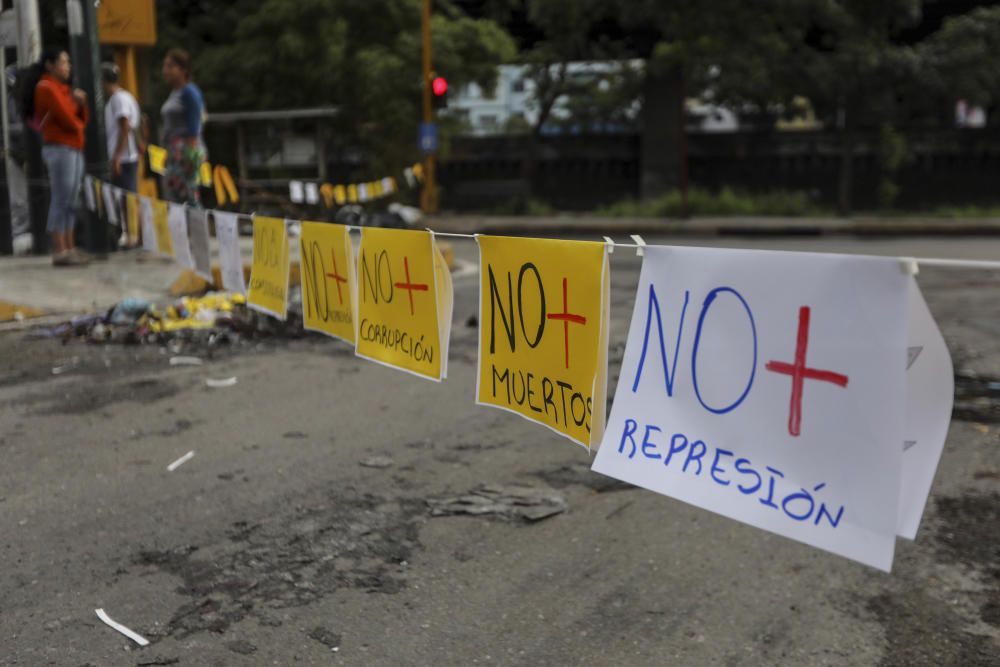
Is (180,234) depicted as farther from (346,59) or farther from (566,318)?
(346,59)

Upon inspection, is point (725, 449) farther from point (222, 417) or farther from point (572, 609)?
point (222, 417)

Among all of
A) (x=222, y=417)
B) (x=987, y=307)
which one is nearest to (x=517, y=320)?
(x=222, y=417)

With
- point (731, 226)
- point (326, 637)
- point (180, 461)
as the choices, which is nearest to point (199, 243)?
point (180, 461)

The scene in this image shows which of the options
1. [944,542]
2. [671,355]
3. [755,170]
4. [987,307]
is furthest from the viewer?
[755,170]

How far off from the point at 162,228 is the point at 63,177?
2333mm

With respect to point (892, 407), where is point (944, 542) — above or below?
below

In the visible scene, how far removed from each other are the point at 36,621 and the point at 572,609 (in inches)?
69.3

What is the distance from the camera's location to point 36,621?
3246 millimetres

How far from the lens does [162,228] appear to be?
852 centimetres

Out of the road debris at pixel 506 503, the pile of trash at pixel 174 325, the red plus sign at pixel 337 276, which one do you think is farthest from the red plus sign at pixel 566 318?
the pile of trash at pixel 174 325

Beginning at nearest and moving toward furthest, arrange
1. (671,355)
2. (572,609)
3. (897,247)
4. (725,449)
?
1. (725,449)
2. (671,355)
3. (572,609)
4. (897,247)

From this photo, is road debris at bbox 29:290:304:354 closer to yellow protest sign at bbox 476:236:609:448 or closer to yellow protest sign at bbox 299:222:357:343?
yellow protest sign at bbox 299:222:357:343

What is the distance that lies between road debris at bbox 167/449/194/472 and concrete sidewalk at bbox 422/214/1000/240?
15.5m

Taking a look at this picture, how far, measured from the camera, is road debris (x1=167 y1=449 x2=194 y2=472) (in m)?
4.85
